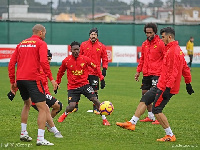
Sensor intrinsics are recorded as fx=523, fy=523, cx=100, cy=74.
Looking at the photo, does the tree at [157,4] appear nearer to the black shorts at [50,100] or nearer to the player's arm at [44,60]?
the black shorts at [50,100]

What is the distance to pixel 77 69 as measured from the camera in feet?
42.3

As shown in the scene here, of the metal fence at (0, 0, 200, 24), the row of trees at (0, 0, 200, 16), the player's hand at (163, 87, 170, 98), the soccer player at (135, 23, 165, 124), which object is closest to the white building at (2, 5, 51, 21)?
the metal fence at (0, 0, 200, 24)

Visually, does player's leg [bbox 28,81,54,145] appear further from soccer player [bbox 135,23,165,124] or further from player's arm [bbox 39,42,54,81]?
soccer player [bbox 135,23,165,124]

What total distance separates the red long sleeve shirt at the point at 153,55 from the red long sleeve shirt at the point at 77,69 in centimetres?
118

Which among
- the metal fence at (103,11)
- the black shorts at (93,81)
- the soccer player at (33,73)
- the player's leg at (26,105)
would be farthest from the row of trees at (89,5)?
the soccer player at (33,73)

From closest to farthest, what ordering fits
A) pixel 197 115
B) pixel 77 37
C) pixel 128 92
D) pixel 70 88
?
pixel 70 88, pixel 197 115, pixel 128 92, pixel 77 37

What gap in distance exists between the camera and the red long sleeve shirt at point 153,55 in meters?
12.6

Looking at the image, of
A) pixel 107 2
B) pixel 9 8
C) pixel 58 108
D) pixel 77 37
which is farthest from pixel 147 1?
pixel 58 108

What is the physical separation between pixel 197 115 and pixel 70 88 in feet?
12.1

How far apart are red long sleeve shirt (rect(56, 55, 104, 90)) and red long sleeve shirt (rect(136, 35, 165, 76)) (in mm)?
1179

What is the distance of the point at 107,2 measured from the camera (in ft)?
151

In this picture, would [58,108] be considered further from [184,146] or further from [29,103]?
[184,146]

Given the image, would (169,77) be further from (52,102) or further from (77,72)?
(77,72)

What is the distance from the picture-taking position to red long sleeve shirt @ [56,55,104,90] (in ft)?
41.9
